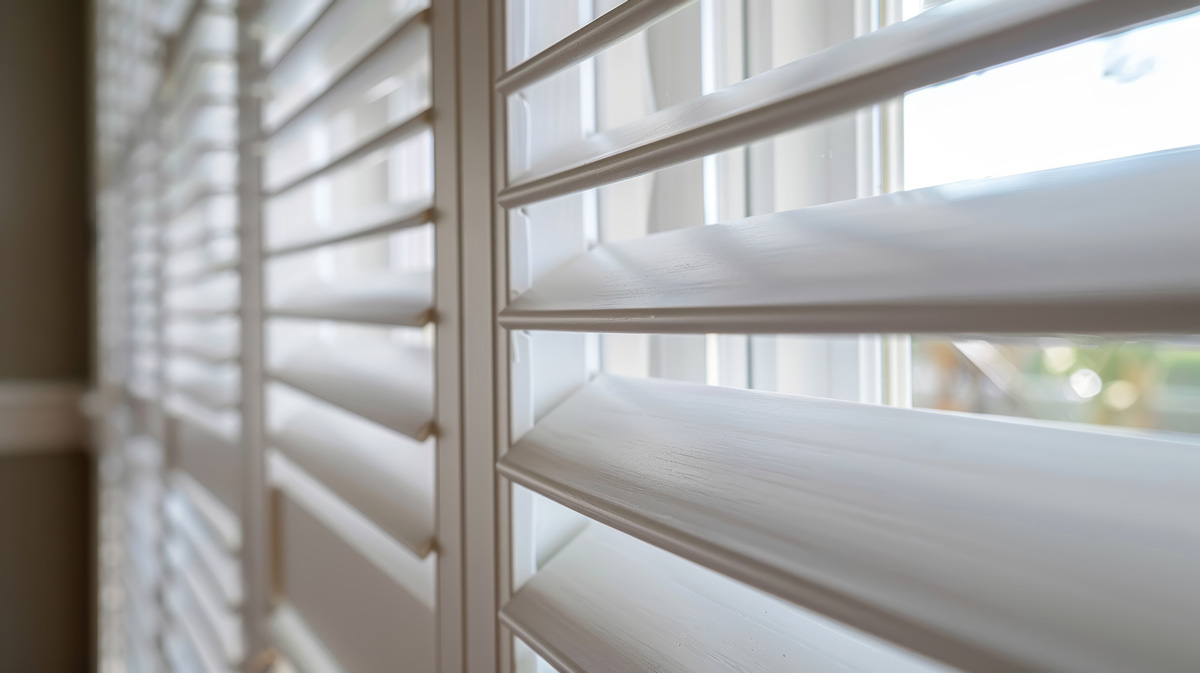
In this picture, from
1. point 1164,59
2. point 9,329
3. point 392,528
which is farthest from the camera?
point 9,329

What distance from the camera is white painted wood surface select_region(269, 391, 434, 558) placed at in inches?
19.2

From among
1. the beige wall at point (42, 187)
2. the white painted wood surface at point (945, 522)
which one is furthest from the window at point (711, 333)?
the beige wall at point (42, 187)

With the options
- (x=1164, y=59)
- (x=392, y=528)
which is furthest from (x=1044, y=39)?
(x=392, y=528)

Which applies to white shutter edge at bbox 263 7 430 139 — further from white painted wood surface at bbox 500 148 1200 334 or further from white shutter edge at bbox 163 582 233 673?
white shutter edge at bbox 163 582 233 673

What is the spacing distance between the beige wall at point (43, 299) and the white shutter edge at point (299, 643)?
179cm

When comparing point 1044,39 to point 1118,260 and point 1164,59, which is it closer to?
point 1118,260

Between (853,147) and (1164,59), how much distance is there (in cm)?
13

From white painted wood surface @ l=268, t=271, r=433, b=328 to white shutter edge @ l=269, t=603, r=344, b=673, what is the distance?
0.29 metres

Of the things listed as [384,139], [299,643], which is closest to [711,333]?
[384,139]

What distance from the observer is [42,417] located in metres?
2.06

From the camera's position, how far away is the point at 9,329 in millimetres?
2039

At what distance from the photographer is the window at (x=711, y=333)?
18cm

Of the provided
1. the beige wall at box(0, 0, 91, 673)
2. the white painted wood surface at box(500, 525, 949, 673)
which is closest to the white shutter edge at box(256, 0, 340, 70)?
the white painted wood surface at box(500, 525, 949, 673)

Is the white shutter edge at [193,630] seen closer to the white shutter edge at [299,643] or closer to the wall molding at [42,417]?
the white shutter edge at [299,643]
